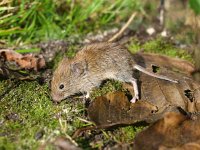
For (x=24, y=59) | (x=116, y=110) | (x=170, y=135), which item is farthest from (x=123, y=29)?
(x=170, y=135)

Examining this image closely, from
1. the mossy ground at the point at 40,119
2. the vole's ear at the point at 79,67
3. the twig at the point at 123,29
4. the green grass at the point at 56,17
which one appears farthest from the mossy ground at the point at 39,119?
the twig at the point at 123,29

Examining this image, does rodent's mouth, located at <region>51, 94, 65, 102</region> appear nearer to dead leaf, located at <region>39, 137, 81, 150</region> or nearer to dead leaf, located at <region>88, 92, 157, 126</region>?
dead leaf, located at <region>88, 92, 157, 126</region>

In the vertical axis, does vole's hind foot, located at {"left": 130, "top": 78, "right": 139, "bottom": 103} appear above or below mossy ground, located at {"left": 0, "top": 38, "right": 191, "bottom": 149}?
below

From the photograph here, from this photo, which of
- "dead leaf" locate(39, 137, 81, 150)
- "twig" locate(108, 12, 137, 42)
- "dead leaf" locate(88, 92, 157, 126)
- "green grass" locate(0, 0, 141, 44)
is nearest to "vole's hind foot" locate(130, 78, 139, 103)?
"dead leaf" locate(88, 92, 157, 126)

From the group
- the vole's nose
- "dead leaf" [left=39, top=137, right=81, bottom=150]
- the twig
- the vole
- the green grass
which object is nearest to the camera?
"dead leaf" [left=39, top=137, right=81, bottom=150]

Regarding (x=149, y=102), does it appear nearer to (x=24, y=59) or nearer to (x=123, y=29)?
(x=24, y=59)

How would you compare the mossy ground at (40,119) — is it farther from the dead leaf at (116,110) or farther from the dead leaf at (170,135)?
the dead leaf at (170,135)

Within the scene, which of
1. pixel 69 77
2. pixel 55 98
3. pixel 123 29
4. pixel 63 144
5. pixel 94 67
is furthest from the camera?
pixel 123 29
